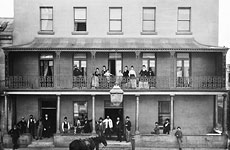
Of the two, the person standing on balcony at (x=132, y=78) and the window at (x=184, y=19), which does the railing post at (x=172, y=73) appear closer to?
the person standing on balcony at (x=132, y=78)

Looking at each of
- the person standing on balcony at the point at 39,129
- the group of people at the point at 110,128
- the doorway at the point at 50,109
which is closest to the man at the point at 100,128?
the group of people at the point at 110,128

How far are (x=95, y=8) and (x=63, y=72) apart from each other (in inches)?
217

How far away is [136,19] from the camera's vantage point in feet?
91.6

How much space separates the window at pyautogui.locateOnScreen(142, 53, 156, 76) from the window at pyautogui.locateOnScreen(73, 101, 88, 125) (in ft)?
18.0

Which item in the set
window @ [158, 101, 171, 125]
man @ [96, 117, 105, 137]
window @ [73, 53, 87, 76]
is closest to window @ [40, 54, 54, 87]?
window @ [73, 53, 87, 76]

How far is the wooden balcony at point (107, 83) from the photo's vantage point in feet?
83.6

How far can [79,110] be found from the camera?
90.5 feet

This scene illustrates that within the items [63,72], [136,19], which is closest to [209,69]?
[136,19]

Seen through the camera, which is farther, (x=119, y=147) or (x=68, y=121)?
(x=68, y=121)

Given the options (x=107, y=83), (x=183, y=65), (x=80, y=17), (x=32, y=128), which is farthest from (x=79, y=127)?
(x=183, y=65)

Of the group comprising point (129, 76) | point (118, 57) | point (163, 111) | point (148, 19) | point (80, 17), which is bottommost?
point (163, 111)

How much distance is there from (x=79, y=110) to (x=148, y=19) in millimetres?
8776

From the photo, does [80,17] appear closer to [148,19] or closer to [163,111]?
[148,19]

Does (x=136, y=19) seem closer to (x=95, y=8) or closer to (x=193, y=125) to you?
(x=95, y=8)
